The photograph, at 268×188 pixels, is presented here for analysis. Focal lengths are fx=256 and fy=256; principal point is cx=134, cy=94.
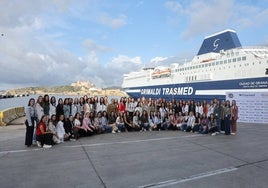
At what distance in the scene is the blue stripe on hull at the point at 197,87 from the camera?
2738 cm

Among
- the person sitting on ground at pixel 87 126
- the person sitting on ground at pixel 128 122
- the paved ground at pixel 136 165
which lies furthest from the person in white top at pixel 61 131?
the person sitting on ground at pixel 128 122

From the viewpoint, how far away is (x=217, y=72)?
33.3m

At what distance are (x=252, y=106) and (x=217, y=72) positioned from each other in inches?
748

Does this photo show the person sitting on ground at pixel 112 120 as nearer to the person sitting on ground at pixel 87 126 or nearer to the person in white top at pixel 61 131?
the person sitting on ground at pixel 87 126

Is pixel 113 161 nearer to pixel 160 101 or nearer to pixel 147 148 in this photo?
pixel 147 148

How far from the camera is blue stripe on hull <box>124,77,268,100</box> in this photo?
27384 mm

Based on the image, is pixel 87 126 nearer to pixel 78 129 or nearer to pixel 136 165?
pixel 78 129

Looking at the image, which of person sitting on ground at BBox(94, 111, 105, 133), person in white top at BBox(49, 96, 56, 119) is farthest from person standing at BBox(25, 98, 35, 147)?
person sitting on ground at BBox(94, 111, 105, 133)

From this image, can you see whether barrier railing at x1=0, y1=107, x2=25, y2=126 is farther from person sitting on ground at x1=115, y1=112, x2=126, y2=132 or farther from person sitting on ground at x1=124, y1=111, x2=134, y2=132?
person sitting on ground at x1=124, y1=111, x2=134, y2=132

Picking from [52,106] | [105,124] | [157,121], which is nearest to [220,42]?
[157,121]

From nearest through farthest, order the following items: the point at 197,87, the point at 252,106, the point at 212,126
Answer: the point at 212,126, the point at 252,106, the point at 197,87

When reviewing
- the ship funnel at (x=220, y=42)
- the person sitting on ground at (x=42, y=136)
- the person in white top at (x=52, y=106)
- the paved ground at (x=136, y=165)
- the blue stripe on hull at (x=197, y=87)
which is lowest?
the paved ground at (x=136, y=165)

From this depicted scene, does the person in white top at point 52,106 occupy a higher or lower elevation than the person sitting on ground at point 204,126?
higher

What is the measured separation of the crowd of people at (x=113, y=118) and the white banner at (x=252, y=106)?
2.89 metres
